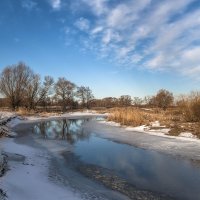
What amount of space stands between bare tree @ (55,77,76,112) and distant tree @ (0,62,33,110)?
73.2ft

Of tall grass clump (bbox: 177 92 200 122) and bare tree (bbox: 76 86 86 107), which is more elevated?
bare tree (bbox: 76 86 86 107)

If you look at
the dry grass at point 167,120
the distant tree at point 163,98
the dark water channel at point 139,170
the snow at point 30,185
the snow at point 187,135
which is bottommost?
the dark water channel at point 139,170

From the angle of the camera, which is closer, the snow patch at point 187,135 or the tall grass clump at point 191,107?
the snow patch at point 187,135

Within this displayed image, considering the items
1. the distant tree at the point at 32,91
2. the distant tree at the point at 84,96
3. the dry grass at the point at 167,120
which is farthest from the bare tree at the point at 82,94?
the dry grass at the point at 167,120

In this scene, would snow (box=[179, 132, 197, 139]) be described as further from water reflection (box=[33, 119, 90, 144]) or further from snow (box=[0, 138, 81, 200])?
snow (box=[0, 138, 81, 200])

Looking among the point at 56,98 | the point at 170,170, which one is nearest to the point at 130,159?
the point at 170,170

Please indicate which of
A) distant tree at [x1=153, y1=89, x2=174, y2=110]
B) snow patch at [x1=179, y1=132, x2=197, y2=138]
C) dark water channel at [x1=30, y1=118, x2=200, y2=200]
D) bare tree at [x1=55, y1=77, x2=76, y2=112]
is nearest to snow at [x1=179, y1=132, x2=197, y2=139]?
snow patch at [x1=179, y1=132, x2=197, y2=138]

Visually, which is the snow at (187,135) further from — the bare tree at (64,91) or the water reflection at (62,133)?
the bare tree at (64,91)

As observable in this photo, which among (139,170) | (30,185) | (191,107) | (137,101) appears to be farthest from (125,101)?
(30,185)

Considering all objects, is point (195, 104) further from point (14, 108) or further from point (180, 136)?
point (14, 108)

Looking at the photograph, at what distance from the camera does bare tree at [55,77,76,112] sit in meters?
78.4

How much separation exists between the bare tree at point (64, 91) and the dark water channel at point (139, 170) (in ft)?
215

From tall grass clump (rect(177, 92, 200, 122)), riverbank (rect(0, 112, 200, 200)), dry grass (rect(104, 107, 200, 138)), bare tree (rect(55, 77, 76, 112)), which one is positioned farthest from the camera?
bare tree (rect(55, 77, 76, 112))

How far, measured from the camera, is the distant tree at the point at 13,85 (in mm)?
54875
